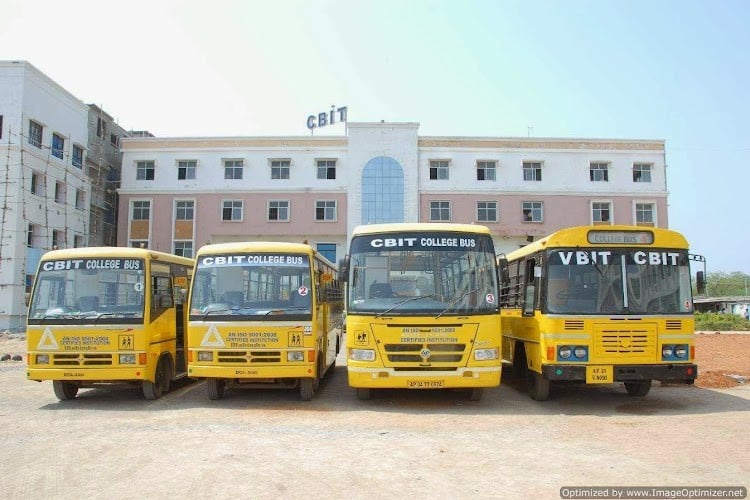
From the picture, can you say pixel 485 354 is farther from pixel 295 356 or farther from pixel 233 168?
pixel 233 168

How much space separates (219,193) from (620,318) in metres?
38.5

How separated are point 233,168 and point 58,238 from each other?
490 inches

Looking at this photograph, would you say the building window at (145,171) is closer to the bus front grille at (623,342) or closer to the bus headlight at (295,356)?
the bus headlight at (295,356)

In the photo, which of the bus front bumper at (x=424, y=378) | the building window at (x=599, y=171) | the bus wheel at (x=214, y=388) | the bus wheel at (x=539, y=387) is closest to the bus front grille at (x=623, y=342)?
the bus wheel at (x=539, y=387)

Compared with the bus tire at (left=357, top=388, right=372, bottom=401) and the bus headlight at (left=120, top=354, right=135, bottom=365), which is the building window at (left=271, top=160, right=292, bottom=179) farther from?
Result: the bus tire at (left=357, top=388, right=372, bottom=401)

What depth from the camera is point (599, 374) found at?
10.0 metres

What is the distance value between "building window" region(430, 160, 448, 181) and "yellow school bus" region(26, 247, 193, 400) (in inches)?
1394

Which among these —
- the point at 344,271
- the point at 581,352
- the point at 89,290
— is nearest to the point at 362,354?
the point at 344,271

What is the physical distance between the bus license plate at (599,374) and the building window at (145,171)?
4119 centimetres

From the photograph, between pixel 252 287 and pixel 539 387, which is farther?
pixel 539 387

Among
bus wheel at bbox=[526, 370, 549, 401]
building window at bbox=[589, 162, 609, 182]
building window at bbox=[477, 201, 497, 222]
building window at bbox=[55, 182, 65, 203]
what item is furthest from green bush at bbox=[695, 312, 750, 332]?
building window at bbox=[55, 182, 65, 203]

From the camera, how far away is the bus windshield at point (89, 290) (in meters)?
10.7

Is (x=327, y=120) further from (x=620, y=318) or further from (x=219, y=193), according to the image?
(x=620, y=318)

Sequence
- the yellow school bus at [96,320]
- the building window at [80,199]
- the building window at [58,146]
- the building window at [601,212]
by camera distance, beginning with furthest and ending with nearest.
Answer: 1. the building window at [601,212]
2. the building window at [80,199]
3. the building window at [58,146]
4. the yellow school bus at [96,320]
